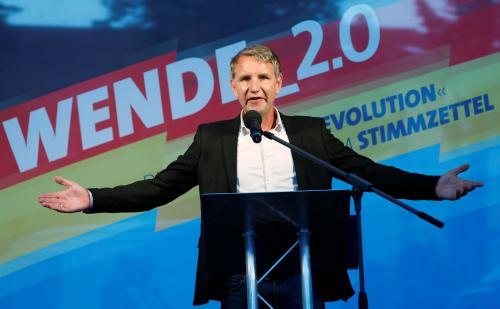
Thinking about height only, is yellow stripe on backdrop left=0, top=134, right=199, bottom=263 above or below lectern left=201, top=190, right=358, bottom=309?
above

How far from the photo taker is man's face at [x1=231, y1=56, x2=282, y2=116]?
3.13m

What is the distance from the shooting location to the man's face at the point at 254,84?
3.13m

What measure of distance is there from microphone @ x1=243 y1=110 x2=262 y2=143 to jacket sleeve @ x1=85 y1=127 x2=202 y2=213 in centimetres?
45

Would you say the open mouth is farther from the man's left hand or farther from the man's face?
the man's left hand

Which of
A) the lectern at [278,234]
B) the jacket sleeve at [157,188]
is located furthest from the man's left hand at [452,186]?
the jacket sleeve at [157,188]

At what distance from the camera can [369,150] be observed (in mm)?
4457

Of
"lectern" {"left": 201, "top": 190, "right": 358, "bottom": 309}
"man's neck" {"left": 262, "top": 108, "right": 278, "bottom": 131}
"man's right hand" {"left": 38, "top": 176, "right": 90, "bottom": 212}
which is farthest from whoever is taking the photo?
"man's neck" {"left": 262, "top": 108, "right": 278, "bottom": 131}

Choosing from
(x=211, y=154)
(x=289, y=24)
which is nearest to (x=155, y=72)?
(x=289, y=24)

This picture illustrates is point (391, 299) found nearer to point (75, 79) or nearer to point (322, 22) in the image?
point (322, 22)

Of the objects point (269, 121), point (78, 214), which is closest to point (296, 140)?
point (269, 121)

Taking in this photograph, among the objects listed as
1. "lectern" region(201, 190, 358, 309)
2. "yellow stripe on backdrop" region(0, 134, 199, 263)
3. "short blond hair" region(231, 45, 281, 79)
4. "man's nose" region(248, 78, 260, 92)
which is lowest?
"lectern" region(201, 190, 358, 309)

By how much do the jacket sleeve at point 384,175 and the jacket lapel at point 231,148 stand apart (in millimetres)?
323

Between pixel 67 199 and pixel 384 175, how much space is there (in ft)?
3.63

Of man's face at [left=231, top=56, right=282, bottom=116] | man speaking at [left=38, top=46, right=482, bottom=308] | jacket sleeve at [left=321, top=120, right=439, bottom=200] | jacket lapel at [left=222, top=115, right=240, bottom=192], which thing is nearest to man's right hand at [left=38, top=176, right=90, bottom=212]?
man speaking at [left=38, top=46, right=482, bottom=308]
